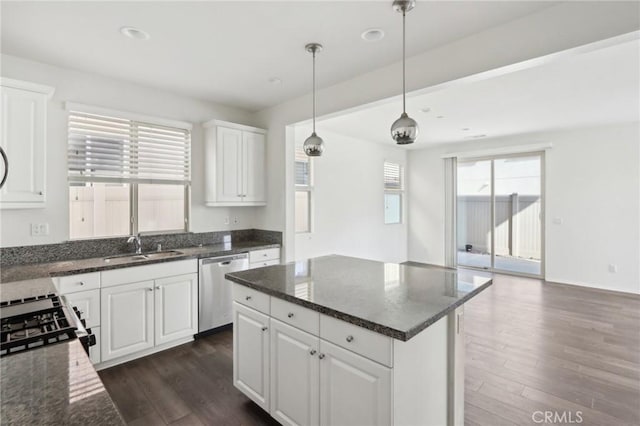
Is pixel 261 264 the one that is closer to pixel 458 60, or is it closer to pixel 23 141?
pixel 23 141

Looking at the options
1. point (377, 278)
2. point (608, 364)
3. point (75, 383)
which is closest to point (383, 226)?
point (608, 364)

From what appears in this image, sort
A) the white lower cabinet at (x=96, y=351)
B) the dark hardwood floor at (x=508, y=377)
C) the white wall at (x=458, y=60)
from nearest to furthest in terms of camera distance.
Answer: the white wall at (x=458, y=60), the dark hardwood floor at (x=508, y=377), the white lower cabinet at (x=96, y=351)

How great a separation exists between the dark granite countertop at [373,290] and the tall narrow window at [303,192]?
257cm

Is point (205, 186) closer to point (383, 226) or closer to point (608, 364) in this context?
point (383, 226)

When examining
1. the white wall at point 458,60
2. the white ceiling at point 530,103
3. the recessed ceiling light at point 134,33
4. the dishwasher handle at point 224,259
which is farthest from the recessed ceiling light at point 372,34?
the dishwasher handle at point 224,259

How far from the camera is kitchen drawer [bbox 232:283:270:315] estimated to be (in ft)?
6.58

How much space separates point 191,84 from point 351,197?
338 cm

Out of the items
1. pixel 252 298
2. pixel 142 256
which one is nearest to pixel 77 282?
pixel 142 256

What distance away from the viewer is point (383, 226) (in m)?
6.77

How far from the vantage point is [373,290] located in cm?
187

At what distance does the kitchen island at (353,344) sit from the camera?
1431 mm

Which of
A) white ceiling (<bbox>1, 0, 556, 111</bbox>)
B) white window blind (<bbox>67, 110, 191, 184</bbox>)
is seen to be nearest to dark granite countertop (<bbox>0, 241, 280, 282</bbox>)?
white window blind (<bbox>67, 110, 191, 184</bbox>)

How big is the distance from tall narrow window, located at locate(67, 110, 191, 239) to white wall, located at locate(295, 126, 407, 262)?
1818 millimetres

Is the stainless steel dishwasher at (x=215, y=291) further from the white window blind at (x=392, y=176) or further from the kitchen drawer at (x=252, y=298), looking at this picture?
the white window blind at (x=392, y=176)
